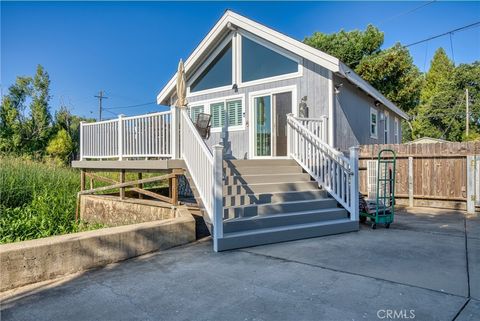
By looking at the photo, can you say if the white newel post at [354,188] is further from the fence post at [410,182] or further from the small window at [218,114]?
the small window at [218,114]

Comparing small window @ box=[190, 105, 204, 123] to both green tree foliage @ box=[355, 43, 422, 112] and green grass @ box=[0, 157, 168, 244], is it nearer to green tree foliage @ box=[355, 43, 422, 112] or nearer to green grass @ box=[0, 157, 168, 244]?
green grass @ box=[0, 157, 168, 244]

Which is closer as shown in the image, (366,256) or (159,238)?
(366,256)

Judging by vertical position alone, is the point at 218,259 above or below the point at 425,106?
below

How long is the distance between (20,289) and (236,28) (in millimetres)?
8155

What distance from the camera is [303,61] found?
8.12m

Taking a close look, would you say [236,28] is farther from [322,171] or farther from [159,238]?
[159,238]

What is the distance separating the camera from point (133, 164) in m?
6.91

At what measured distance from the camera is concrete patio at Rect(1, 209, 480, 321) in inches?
99.6

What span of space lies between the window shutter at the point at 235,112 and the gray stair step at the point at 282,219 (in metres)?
4.31

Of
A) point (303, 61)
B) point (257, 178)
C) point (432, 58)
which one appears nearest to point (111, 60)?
point (303, 61)

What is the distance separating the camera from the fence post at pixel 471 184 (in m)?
7.52

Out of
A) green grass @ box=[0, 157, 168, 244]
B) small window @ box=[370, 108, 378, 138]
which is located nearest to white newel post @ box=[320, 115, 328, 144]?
small window @ box=[370, 108, 378, 138]

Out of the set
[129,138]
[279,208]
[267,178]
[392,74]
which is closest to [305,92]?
[267,178]

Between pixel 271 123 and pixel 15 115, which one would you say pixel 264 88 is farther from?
pixel 15 115
